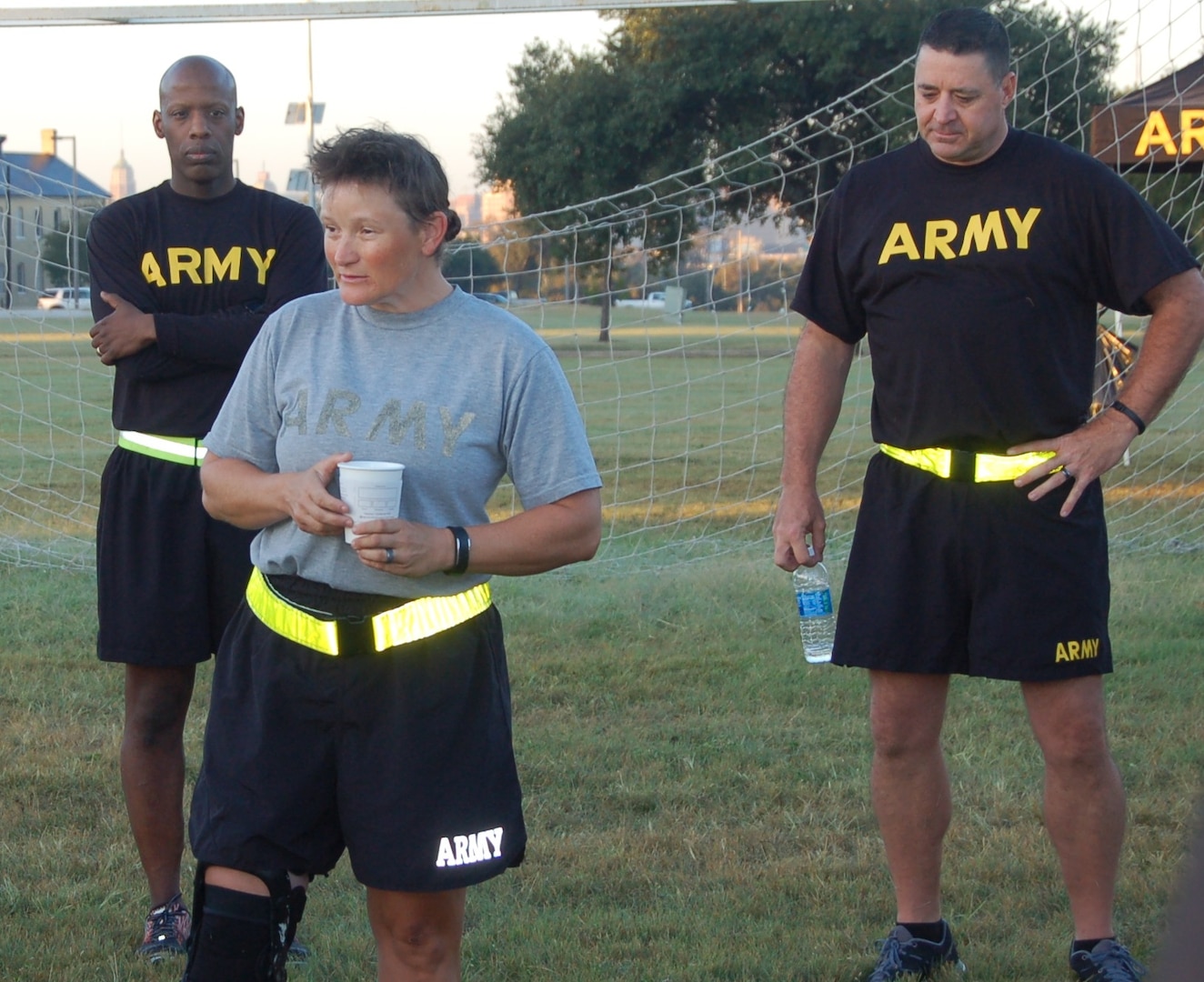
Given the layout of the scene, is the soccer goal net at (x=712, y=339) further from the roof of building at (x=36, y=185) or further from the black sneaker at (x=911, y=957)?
the black sneaker at (x=911, y=957)

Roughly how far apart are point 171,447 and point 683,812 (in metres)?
2.12

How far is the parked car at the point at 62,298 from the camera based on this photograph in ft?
32.7

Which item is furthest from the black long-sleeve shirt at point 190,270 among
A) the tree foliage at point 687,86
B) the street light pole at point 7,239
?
the tree foliage at point 687,86

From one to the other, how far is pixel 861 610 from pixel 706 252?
899 centimetres

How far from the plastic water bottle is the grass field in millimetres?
716

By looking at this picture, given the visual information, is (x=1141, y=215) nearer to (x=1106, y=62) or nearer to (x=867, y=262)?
(x=867, y=262)

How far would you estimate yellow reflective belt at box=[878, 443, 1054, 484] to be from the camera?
3.54m

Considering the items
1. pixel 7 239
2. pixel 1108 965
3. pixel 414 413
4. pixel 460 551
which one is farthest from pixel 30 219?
pixel 1108 965

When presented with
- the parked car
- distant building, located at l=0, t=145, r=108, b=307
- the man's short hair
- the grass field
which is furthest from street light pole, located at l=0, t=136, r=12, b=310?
the man's short hair

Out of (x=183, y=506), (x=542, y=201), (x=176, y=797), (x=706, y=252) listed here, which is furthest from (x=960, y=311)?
(x=542, y=201)

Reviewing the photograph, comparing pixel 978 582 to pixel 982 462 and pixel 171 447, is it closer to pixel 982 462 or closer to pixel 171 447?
pixel 982 462

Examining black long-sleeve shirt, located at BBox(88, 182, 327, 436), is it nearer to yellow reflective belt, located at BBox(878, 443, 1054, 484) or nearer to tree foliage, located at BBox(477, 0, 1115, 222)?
yellow reflective belt, located at BBox(878, 443, 1054, 484)

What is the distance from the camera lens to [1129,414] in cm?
355

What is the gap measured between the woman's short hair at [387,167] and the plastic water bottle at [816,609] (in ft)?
5.30
